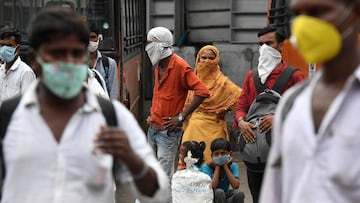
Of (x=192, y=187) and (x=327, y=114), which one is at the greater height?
(x=327, y=114)

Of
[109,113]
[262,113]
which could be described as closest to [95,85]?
[262,113]

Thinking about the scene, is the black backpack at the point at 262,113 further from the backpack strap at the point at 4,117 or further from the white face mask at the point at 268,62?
the backpack strap at the point at 4,117

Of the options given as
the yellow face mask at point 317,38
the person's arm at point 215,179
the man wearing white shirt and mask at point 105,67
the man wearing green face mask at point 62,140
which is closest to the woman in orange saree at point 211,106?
the man wearing white shirt and mask at point 105,67

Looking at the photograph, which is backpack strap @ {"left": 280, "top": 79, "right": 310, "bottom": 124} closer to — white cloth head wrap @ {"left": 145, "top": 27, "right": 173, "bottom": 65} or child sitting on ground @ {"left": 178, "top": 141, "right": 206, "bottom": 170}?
child sitting on ground @ {"left": 178, "top": 141, "right": 206, "bottom": 170}

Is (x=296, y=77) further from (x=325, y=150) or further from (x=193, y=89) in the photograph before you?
(x=325, y=150)

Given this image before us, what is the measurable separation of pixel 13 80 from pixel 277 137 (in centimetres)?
437

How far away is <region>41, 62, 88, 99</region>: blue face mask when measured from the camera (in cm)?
241

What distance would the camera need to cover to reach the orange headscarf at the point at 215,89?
23.2 feet

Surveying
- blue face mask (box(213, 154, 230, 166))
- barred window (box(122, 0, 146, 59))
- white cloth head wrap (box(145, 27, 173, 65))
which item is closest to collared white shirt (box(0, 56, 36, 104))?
white cloth head wrap (box(145, 27, 173, 65))

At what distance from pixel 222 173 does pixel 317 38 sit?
3.72 metres

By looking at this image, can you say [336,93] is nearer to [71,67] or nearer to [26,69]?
[71,67]

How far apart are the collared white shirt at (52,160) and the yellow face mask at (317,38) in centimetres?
78

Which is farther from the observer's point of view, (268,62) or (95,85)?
(268,62)

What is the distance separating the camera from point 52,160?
243 cm
